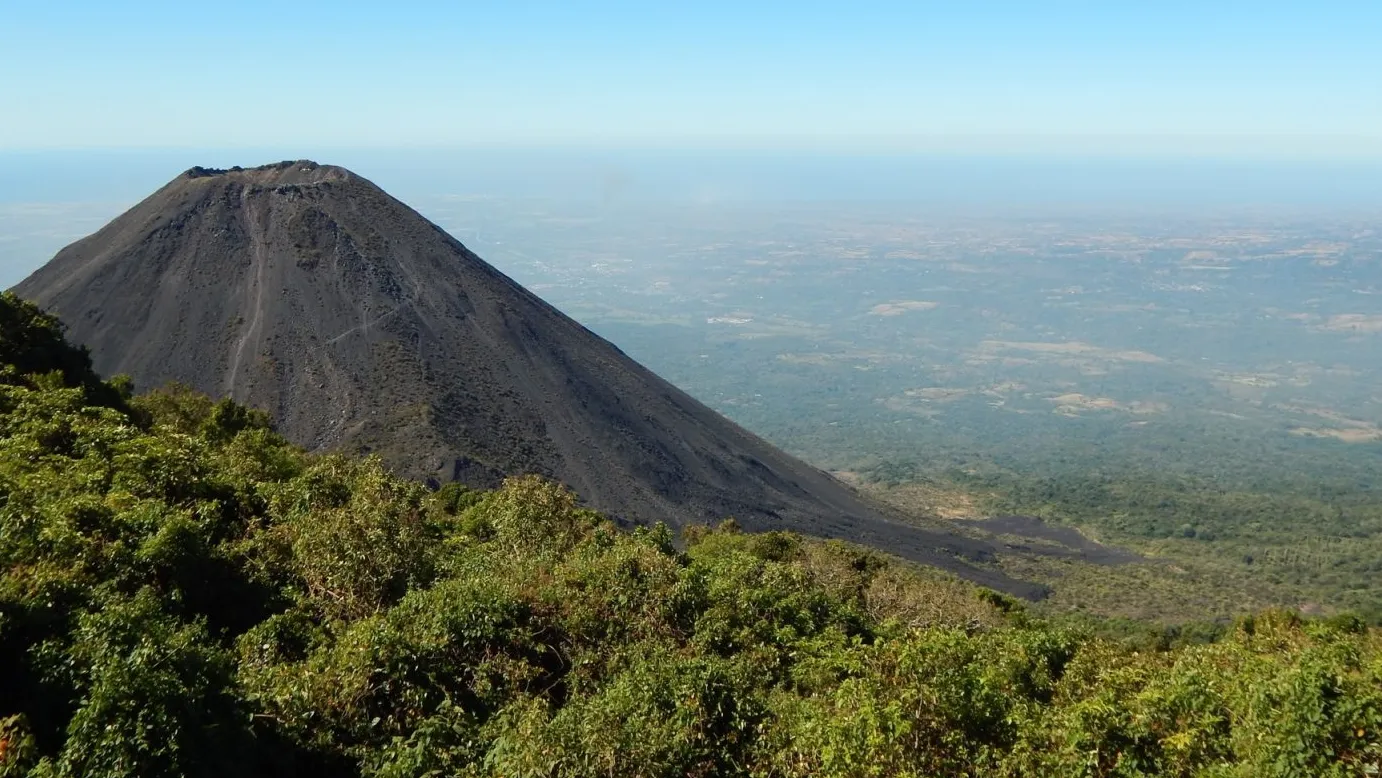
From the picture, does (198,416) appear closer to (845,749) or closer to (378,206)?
(845,749)

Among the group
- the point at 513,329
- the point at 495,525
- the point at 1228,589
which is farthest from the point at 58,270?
the point at 1228,589

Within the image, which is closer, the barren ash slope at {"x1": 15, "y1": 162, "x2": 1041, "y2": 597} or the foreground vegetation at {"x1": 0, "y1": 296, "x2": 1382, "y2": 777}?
the foreground vegetation at {"x1": 0, "y1": 296, "x2": 1382, "y2": 777}

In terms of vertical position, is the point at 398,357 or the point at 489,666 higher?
the point at 398,357

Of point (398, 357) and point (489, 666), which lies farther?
point (398, 357)

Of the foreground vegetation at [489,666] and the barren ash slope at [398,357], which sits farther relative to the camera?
the barren ash slope at [398,357]
